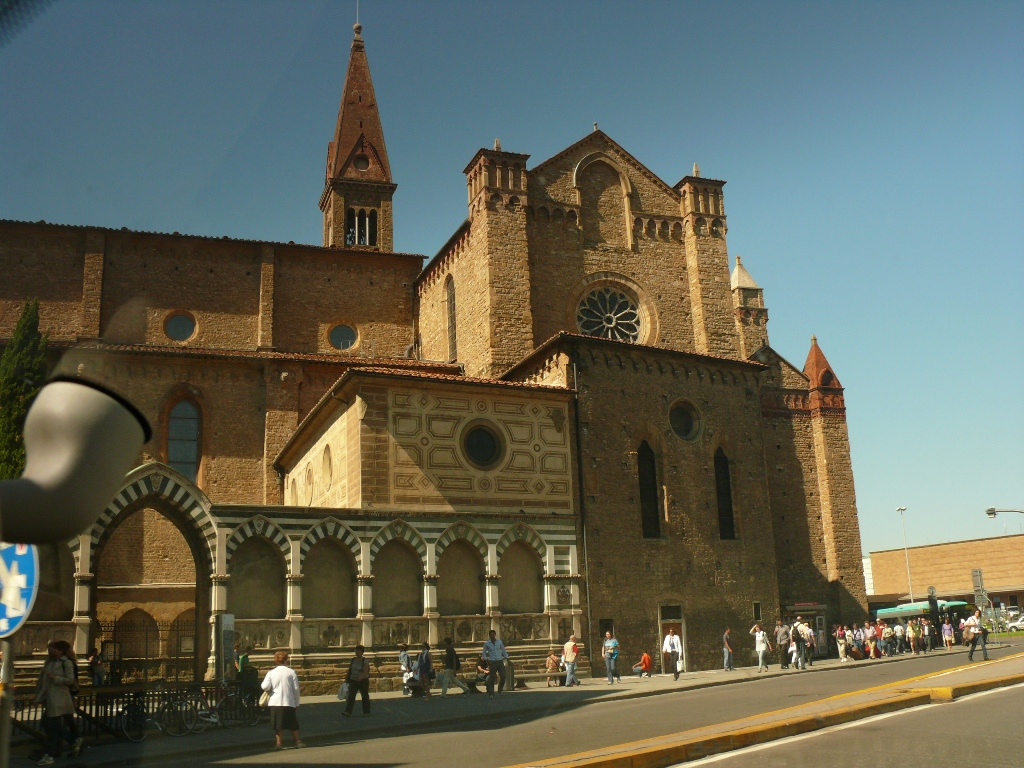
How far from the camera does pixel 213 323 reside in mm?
34781

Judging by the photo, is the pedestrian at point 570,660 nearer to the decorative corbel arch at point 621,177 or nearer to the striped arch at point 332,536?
the striped arch at point 332,536

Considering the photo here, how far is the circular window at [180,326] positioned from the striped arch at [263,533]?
45.6 feet

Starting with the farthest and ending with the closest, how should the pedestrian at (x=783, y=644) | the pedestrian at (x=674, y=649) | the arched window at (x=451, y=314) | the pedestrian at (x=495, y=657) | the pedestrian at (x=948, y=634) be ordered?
the pedestrian at (x=948, y=634)
the arched window at (x=451, y=314)
the pedestrian at (x=783, y=644)
the pedestrian at (x=674, y=649)
the pedestrian at (x=495, y=657)

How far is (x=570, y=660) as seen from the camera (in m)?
23.5

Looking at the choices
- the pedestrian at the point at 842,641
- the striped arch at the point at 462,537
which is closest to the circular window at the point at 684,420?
the striped arch at the point at 462,537

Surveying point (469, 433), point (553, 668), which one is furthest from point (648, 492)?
point (553, 668)

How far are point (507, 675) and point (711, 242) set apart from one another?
18402 millimetres

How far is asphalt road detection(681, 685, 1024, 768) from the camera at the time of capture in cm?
950

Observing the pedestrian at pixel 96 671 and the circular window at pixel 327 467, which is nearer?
the pedestrian at pixel 96 671

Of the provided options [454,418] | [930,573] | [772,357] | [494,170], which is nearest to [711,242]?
[772,357]

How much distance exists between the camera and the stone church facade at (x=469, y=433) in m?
23.2

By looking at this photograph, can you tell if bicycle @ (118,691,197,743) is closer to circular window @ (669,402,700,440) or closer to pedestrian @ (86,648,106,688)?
pedestrian @ (86,648,106,688)

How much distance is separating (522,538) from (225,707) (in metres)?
10.3

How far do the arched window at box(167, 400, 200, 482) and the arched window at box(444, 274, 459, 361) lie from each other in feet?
29.4
